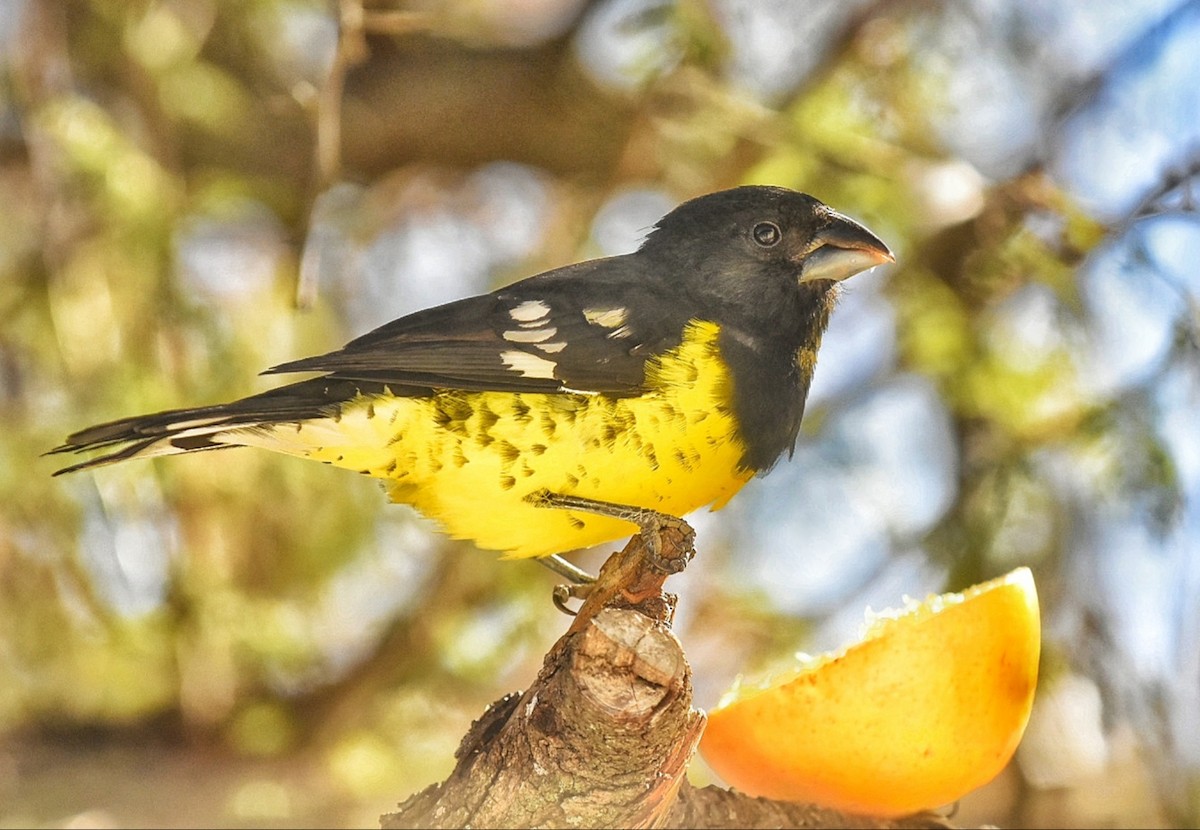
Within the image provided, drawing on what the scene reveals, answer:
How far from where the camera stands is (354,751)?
3.43 m

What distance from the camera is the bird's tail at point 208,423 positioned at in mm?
1574

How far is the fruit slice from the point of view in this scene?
152 cm

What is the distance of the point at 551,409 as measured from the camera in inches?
66.4

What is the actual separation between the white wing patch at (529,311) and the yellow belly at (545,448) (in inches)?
6.4

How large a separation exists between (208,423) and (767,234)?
952mm

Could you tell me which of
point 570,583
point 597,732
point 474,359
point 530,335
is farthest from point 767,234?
point 597,732

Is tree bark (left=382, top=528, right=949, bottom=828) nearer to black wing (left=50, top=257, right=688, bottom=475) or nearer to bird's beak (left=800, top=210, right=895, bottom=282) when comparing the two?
black wing (left=50, top=257, right=688, bottom=475)

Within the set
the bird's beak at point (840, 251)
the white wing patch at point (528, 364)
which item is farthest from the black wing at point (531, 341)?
the bird's beak at point (840, 251)

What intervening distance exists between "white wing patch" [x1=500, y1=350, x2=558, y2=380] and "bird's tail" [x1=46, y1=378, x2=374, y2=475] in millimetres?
233

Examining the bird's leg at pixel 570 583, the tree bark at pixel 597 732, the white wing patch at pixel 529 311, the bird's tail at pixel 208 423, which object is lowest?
the tree bark at pixel 597 732

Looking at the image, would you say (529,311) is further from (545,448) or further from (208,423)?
(208,423)

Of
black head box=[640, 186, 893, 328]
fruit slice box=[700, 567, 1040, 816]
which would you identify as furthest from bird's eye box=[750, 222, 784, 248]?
fruit slice box=[700, 567, 1040, 816]

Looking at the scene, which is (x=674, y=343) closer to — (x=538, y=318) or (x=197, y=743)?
(x=538, y=318)

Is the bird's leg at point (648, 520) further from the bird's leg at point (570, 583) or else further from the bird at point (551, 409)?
the bird's leg at point (570, 583)
